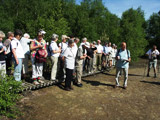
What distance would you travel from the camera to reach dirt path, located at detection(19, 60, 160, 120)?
12.0 ft

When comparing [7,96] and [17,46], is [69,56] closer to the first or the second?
[17,46]

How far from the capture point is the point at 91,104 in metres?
4.38

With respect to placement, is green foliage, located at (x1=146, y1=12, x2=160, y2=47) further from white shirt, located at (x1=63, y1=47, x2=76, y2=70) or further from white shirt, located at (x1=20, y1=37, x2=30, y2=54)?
white shirt, located at (x1=20, y1=37, x2=30, y2=54)

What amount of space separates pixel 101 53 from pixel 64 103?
572cm

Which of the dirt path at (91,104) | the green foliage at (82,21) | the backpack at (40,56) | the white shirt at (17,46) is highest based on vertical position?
the green foliage at (82,21)

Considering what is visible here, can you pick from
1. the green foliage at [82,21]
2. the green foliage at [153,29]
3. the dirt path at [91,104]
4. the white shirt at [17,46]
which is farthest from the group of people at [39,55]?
the green foliage at [153,29]

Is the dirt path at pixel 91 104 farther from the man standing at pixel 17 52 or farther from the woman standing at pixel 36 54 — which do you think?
the man standing at pixel 17 52

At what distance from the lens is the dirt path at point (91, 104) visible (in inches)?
144

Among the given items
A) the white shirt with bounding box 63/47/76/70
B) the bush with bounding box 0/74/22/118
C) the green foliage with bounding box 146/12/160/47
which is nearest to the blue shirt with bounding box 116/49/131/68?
the white shirt with bounding box 63/47/76/70

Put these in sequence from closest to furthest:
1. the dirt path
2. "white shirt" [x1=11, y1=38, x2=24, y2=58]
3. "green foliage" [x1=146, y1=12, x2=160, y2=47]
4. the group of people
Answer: the dirt path, "white shirt" [x1=11, y1=38, x2=24, y2=58], the group of people, "green foliage" [x1=146, y1=12, x2=160, y2=47]

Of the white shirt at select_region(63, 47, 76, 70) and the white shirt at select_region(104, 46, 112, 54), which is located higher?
the white shirt at select_region(104, 46, 112, 54)

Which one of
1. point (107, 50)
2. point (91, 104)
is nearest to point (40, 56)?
point (91, 104)

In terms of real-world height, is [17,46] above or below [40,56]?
above

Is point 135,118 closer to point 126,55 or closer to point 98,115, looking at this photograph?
point 98,115
